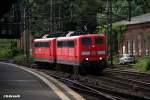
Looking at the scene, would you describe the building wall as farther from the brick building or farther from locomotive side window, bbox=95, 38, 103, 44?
locomotive side window, bbox=95, 38, 103, 44

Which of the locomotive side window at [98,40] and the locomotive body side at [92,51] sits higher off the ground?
the locomotive side window at [98,40]

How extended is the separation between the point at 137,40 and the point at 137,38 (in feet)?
0.78

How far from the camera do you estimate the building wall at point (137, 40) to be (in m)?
68.6

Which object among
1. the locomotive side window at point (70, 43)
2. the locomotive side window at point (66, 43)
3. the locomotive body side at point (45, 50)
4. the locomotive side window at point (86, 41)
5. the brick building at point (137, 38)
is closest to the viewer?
the locomotive side window at point (86, 41)

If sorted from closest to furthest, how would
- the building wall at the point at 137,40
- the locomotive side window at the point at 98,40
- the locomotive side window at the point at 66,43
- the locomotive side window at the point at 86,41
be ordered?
the locomotive side window at the point at 86,41 → the locomotive side window at the point at 98,40 → the locomotive side window at the point at 66,43 → the building wall at the point at 137,40

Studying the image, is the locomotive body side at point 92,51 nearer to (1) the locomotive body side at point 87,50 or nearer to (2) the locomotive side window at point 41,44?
(1) the locomotive body side at point 87,50

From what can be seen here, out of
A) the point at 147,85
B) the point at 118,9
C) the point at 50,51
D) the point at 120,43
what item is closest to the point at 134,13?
the point at 118,9

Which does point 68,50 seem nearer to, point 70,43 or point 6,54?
point 70,43

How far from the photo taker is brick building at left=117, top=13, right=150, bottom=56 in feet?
226

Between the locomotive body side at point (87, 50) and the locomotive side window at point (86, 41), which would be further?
the locomotive side window at point (86, 41)

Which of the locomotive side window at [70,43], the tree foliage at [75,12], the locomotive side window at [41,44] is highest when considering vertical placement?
the tree foliage at [75,12]

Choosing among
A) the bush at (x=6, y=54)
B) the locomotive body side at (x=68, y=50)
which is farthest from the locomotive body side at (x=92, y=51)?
the bush at (x=6, y=54)

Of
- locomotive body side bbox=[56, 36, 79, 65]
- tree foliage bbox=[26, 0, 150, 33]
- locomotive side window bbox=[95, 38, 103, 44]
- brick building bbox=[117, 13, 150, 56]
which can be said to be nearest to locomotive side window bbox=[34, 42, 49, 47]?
locomotive body side bbox=[56, 36, 79, 65]

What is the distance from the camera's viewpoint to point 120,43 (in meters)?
77.7
